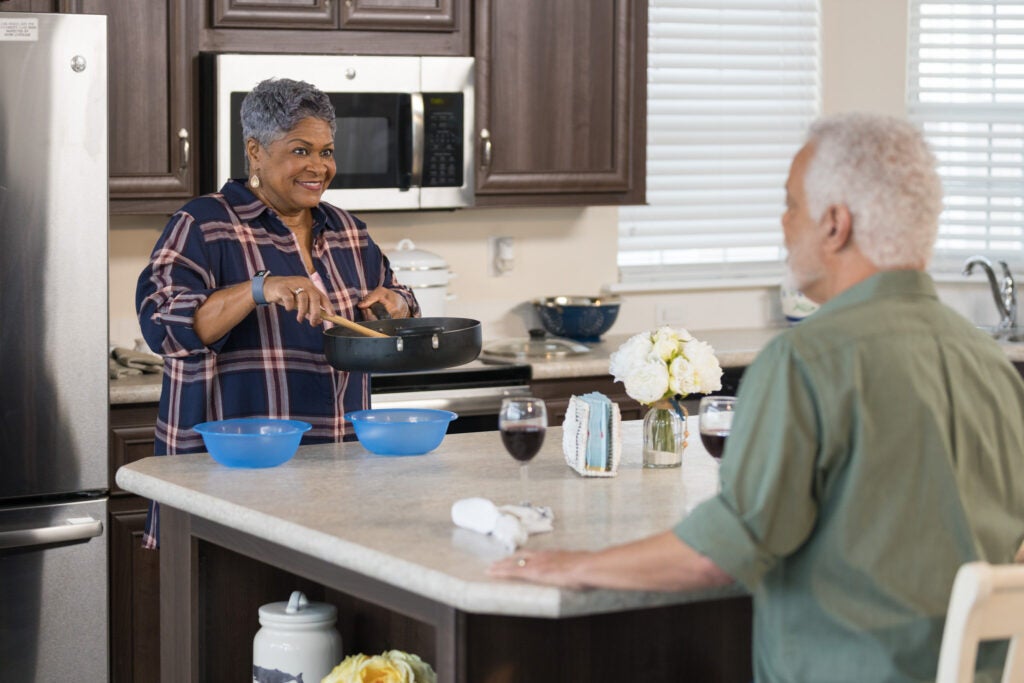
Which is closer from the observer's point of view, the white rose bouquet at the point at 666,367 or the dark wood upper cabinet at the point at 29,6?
the white rose bouquet at the point at 666,367

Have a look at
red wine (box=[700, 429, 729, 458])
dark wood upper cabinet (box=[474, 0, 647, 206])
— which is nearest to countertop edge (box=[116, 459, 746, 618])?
red wine (box=[700, 429, 729, 458])

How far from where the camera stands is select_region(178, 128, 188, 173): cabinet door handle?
4.05 metres

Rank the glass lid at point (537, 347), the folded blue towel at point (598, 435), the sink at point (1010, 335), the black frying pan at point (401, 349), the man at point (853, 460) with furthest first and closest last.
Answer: the sink at point (1010, 335)
the glass lid at point (537, 347)
the black frying pan at point (401, 349)
the folded blue towel at point (598, 435)
the man at point (853, 460)

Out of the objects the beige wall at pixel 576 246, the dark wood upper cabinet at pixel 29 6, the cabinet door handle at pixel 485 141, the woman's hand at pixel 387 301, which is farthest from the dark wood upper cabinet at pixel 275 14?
the woman's hand at pixel 387 301

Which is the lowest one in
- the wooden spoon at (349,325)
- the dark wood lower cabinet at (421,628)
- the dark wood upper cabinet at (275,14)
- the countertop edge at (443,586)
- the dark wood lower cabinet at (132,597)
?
the dark wood lower cabinet at (132,597)

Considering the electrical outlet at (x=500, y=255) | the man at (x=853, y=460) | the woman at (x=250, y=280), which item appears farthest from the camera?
the electrical outlet at (x=500, y=255)

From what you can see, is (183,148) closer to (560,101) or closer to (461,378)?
(461,378)

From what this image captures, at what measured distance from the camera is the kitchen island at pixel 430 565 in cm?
197

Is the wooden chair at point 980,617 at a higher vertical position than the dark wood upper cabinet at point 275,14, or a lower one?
lower

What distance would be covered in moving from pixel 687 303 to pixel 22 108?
2.59m

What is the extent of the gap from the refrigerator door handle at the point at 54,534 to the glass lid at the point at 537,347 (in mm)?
1355

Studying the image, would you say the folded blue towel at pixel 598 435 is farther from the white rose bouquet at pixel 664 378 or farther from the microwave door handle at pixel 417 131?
the microwave door handle at pixel 417 131

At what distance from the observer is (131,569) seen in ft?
12.5

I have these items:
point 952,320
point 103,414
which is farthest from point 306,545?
point 103,414
